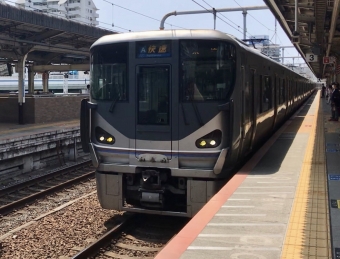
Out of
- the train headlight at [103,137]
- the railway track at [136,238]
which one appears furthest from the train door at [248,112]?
the train headlight at [103,137]

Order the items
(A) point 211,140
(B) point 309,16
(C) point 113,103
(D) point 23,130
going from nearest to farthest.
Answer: (A) point 211,140 → (C) point 113,103 → (B) point 309,16 → (D) point 23,130

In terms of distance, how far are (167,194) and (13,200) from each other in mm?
4616

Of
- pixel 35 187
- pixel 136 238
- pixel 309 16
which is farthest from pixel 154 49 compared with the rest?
pixel 309 16

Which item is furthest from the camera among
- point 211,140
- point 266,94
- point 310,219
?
point 266,94

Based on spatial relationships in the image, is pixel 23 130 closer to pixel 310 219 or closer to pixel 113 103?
pixel 113 103

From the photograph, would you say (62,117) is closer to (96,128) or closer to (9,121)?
(9,121)

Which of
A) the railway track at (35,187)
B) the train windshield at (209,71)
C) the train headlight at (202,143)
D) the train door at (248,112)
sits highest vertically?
the train windshield at (209,71)

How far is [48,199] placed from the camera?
32.3 ft

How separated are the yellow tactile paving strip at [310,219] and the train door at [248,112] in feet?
3.45

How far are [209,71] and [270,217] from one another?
2.31 metres

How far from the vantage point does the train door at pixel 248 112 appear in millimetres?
7316

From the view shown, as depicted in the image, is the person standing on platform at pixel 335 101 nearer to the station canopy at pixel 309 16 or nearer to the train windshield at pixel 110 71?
the station canopy at pixel 309 16

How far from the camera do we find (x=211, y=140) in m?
6.52

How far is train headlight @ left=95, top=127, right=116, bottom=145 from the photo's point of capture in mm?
6930
